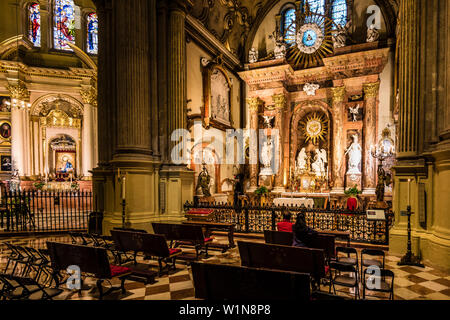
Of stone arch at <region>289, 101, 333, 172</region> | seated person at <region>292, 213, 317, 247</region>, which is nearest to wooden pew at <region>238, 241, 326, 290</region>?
seated person at <region>292, 213, 317, 247</region>

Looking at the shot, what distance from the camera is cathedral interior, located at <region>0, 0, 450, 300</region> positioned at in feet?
21.6

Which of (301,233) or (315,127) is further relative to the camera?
(315,127)

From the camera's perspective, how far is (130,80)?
8469 mm

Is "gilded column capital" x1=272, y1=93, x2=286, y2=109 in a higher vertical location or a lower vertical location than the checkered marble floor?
higher

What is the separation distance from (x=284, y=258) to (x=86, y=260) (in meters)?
2.99

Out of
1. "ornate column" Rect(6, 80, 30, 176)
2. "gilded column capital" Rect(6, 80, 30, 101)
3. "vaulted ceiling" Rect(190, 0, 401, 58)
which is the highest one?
"vaulted ceiling" Rect(190, 0, 401, 58)

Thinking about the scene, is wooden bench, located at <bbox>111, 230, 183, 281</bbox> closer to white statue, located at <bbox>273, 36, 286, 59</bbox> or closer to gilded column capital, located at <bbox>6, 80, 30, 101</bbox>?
white statue, located at <bbox>273, 36, 286, 59</bbox>

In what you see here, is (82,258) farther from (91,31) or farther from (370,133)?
(91,31)

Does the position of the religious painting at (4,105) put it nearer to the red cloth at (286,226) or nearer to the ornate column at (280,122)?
the ornate column at (280,122)

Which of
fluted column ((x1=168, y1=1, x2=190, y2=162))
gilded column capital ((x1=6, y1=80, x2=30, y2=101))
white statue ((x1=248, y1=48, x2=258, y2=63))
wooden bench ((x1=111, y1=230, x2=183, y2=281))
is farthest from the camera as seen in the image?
gilded column capital ((x1=6, y1=80, x2=30, y2=101))

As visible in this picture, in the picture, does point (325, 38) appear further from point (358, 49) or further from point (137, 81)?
point (137, 81)

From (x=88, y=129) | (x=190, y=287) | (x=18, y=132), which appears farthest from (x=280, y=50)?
(x=18, y=132)

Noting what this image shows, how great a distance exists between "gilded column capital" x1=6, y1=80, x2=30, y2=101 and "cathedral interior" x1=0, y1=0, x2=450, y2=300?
0.14 metres

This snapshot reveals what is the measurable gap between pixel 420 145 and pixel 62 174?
20840mm
